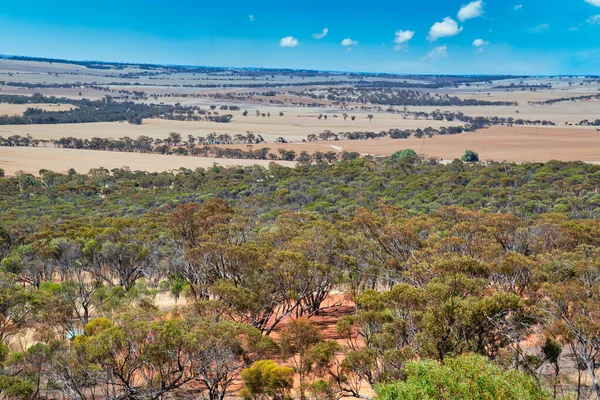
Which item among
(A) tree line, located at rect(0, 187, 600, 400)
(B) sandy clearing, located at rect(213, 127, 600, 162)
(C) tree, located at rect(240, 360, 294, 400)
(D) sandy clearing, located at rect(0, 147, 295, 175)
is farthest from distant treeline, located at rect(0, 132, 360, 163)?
(C) tree, located at rect(240, 360, 294, 400)

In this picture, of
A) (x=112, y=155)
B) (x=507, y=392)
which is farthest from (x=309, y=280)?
(x=112, y=155)

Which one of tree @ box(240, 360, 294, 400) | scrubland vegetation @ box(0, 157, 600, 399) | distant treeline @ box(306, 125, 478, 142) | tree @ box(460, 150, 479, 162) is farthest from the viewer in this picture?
distant treeline @ box(306, 125, 478, 142)

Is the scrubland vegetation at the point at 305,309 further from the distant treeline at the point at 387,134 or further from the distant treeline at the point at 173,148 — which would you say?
the distant treeline at the point at 387,134

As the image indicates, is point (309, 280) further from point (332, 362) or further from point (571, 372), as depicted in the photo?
point (571, 372)

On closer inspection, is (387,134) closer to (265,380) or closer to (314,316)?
(314,316)

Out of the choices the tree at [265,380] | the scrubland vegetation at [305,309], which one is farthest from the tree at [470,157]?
the tree at [265,380]

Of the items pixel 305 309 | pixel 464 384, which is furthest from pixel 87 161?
pixel 464 384

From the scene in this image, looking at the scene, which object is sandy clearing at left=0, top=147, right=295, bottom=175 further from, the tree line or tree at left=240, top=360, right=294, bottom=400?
tree at left=240, top=360, right=294, bottom=400

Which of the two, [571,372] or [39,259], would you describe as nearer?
[571,372]
